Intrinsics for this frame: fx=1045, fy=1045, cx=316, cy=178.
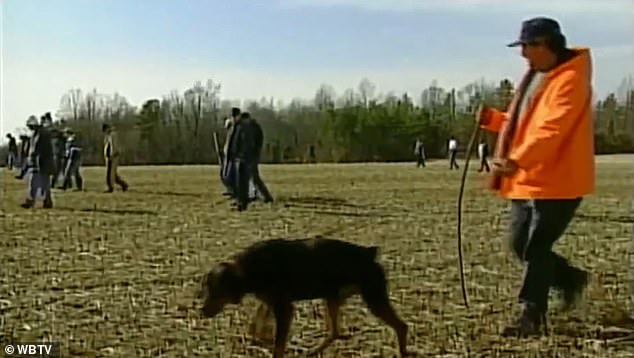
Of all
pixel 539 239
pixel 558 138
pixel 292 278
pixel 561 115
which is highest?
pixel 561 115

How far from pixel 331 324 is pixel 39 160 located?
11864 mm

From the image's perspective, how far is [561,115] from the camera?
5973 millimetres

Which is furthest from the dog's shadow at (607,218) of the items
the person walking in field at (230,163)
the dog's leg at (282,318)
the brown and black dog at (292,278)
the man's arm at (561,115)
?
the dog's leg at (282,318)

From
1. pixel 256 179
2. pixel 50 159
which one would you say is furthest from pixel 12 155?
pixel 256 179

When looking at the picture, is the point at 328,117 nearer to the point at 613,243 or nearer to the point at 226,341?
the point at 613,243

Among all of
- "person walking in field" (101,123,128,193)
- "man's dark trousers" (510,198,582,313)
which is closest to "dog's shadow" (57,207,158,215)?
"person walking in field" (101,123,128,193)

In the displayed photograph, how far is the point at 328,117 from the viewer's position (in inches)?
2131

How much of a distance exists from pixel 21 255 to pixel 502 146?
19.1 feet

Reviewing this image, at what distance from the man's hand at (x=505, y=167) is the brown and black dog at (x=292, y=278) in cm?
98

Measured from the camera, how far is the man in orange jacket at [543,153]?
6008 mm

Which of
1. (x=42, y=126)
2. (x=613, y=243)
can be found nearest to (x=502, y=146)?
(x=613, y=243)

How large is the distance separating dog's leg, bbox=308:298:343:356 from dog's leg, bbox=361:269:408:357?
20cm

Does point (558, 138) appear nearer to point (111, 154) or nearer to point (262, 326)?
point (262, 326)

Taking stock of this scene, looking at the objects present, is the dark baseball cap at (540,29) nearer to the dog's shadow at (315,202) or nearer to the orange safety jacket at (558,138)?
the orange safety jacket at (558,138)
